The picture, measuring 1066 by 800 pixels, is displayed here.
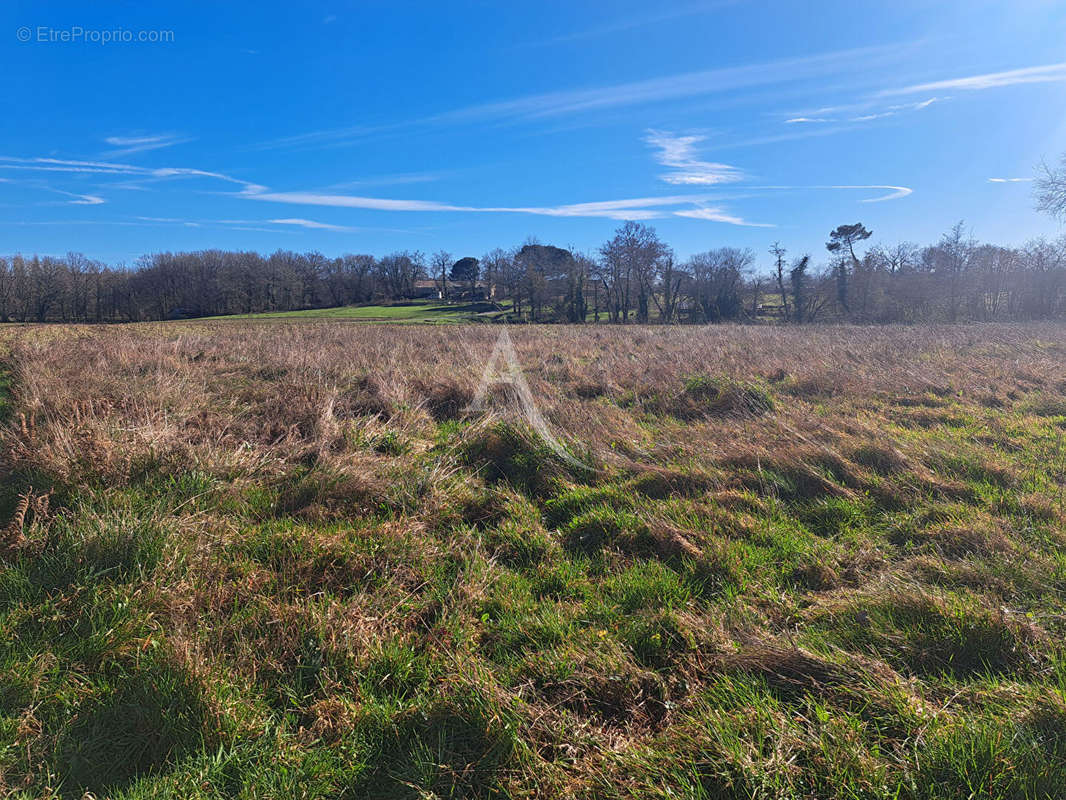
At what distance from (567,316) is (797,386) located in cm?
5328

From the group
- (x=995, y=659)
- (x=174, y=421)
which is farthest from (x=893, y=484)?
(x=174, y=421)

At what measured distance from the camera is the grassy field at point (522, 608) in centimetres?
196

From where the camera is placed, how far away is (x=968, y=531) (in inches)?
138

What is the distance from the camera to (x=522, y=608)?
300cm

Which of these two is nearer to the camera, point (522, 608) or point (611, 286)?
point (522, 608)

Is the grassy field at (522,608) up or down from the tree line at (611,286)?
down

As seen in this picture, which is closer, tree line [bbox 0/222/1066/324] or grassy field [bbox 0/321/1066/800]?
grassy field [bbox 0/321/1066/800]

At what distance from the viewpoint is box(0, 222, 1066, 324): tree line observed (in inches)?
1836

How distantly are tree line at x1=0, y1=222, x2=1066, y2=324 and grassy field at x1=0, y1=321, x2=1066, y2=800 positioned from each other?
4809 cm

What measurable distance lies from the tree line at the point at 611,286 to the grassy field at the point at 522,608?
4809 centimetres

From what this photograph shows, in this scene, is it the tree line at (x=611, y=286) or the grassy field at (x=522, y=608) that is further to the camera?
the tree line at (x=611, y=286)

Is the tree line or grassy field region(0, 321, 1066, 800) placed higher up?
the tree line

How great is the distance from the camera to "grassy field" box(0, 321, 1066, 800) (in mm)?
1957

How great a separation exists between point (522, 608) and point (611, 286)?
61559mm
